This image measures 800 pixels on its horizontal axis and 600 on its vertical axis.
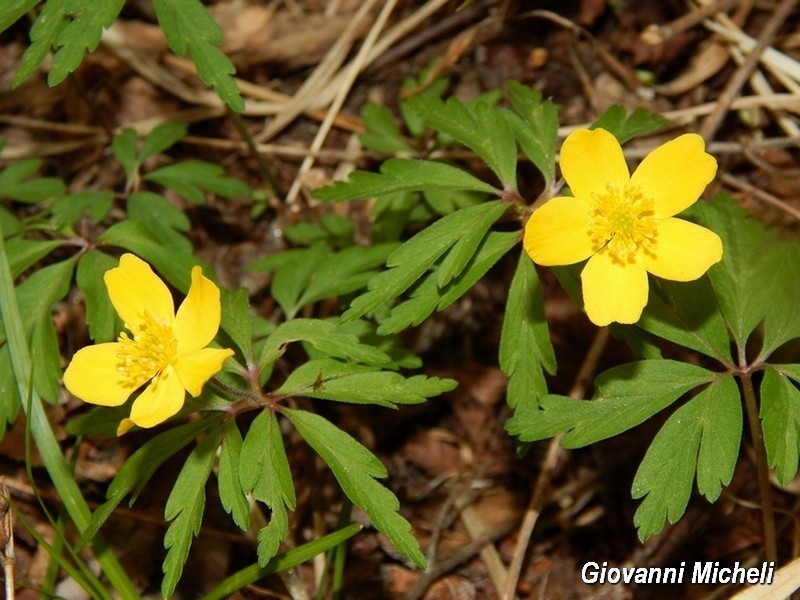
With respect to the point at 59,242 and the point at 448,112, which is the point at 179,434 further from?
the point at 448,112

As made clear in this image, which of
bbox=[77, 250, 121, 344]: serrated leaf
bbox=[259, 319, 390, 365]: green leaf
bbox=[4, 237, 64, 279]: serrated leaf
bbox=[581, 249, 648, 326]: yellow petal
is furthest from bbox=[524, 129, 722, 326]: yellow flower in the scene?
bbox=[4, 237, 64, 279]: serrated leaf

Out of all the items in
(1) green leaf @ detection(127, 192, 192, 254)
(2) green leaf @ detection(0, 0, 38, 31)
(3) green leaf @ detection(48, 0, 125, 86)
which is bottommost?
(1) green leaf @ detection(127, 192, 192, 254)

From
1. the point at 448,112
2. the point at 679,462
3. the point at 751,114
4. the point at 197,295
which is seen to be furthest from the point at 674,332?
the point at 751,114

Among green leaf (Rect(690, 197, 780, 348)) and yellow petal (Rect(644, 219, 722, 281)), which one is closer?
yellow petal (Rect(644, 219, 722, 281))

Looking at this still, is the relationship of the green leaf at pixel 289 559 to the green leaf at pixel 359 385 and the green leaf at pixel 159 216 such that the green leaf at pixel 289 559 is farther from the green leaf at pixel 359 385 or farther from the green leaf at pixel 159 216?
the green leaf at pixel 159 216

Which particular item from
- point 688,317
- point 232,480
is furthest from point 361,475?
point 688,317

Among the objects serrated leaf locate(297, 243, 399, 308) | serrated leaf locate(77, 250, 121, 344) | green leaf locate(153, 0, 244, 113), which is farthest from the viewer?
serrated leaf locate(297, 243, 399, 308)

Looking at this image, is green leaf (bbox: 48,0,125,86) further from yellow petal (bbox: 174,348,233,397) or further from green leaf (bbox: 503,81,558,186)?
green leaf (bbox: 503,81,558,186)
